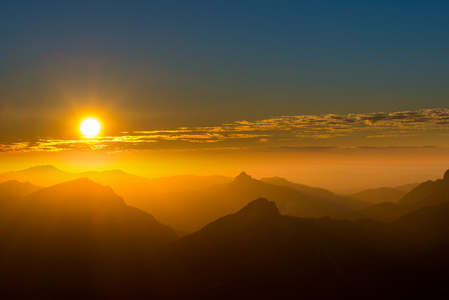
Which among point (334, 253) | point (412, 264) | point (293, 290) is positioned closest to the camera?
point (293, 290)

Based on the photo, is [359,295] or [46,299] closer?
[359,295]

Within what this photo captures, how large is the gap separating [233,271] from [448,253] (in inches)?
4125

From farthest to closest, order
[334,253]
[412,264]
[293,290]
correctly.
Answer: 1. [334,253]
2. [412,264]
3. [293,290]

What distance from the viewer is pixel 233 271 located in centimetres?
18938

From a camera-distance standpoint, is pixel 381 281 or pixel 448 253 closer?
pixel 381 281

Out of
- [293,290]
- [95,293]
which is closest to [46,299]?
[95,293]

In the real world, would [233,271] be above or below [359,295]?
above

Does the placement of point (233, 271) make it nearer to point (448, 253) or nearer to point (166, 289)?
point (166, 289)

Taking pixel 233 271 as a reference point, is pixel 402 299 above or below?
below

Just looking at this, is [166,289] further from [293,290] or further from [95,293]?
[293,290]

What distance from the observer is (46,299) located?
190 metres

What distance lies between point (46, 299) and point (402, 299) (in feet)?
539

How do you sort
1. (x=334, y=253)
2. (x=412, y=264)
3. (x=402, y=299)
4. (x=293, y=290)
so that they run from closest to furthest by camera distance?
(x=402, y=299) < (x=293, y=290) < (x=412, y=264) < (x=334, y=253)

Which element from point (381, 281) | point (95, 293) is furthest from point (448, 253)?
point (95, 293)
